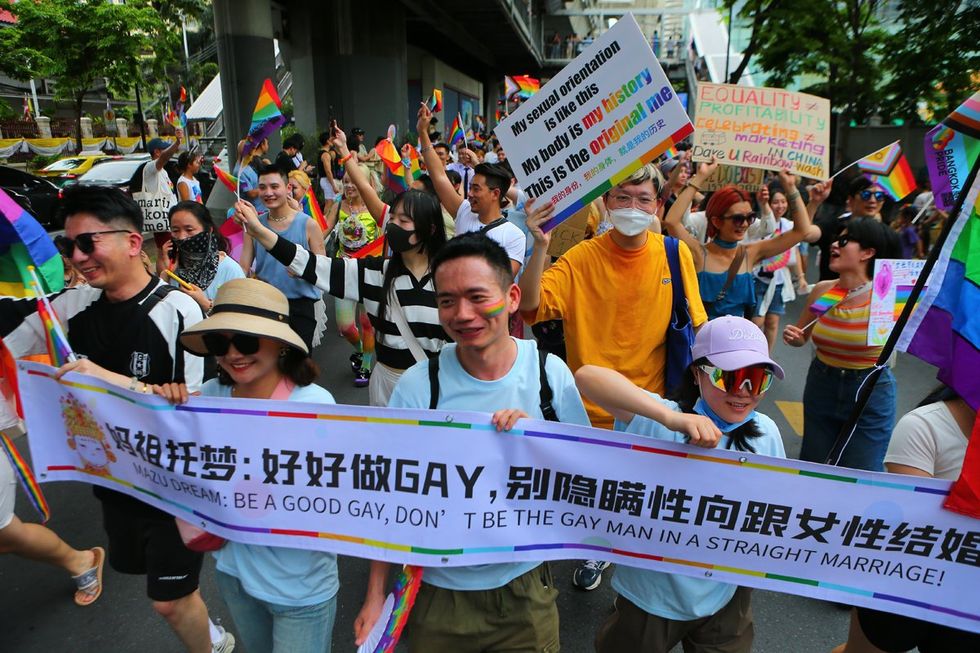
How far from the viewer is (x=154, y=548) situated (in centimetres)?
236

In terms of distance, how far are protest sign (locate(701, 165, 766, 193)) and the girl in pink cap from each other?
4286 mm

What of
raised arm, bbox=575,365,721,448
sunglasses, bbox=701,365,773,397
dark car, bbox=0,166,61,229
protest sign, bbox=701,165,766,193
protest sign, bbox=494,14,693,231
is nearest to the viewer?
raised arm, bbox=575,365,721,448

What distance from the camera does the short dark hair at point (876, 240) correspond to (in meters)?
3.19

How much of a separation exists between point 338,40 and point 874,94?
15.6 meters

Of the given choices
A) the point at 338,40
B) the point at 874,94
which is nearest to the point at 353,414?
the point at 338,40

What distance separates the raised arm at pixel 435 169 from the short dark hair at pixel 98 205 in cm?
277

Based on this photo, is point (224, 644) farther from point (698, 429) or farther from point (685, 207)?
point (685, 207)

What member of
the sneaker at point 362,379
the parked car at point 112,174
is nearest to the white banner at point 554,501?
the sneaker at point 362,379

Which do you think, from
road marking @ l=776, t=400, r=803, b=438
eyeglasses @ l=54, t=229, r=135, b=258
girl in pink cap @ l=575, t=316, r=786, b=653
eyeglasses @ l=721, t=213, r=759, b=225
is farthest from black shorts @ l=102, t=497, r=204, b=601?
road marking @ l=776, t=400, r=803, b=438

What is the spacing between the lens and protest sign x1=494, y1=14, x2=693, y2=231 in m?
2.60

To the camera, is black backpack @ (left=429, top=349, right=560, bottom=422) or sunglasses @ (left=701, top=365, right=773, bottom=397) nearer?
sunglasses @ (left=701, top=365, right=773, bottom=397)

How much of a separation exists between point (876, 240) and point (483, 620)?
265 cm

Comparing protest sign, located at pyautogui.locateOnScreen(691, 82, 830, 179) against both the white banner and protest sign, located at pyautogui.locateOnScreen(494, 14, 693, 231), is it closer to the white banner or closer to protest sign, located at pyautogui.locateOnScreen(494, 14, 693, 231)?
protest sign, located at pyautogui.locateOnScreen(494, 14, 693, 231)

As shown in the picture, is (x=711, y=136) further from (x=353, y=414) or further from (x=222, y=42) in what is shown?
(x=222, y=42)
